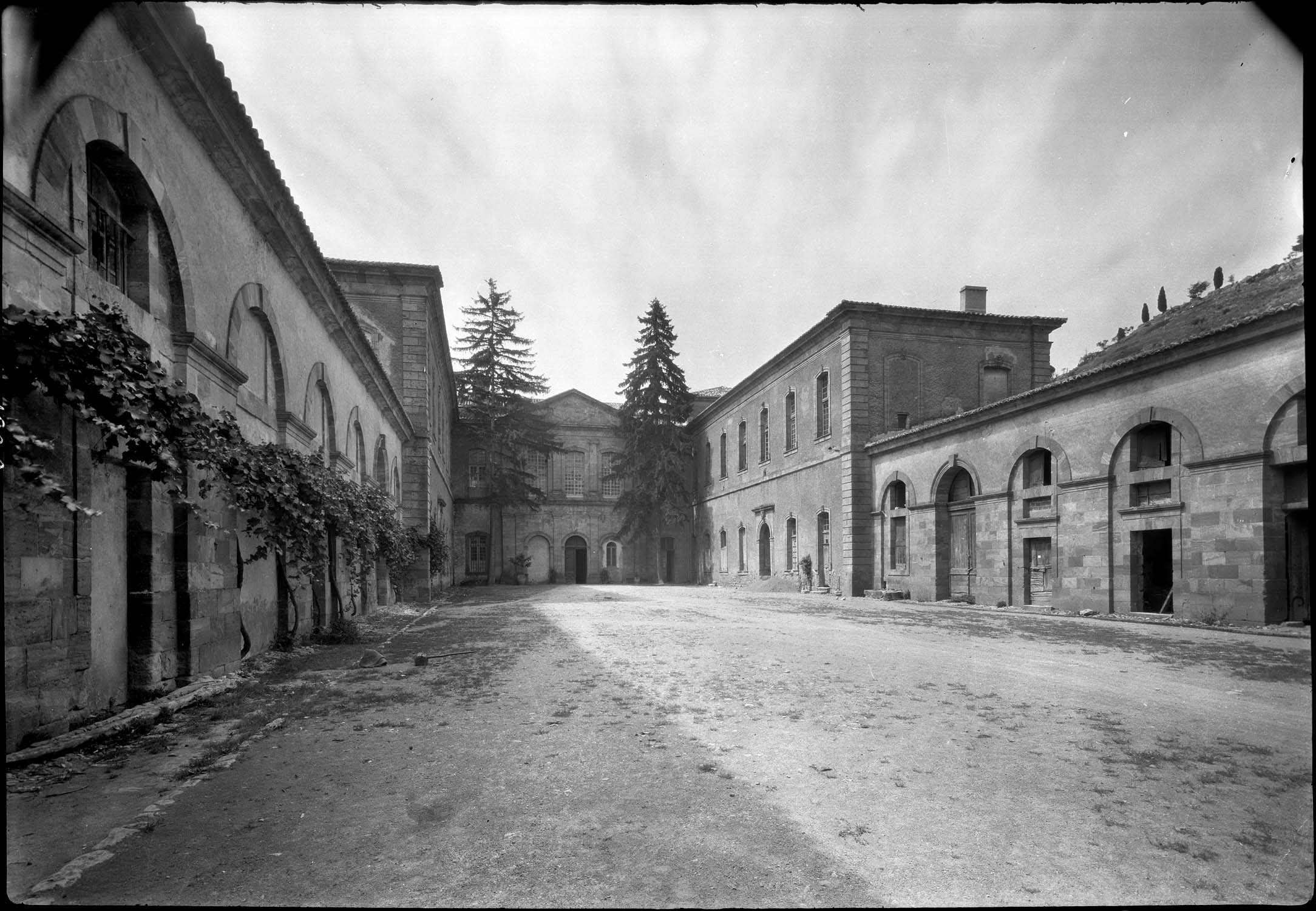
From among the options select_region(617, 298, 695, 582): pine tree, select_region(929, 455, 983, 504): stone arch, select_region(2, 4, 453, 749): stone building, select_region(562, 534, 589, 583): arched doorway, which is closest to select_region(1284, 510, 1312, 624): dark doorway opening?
select_region(929, 455, 983, 504): stone arch

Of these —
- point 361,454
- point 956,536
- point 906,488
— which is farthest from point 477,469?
point 956,536

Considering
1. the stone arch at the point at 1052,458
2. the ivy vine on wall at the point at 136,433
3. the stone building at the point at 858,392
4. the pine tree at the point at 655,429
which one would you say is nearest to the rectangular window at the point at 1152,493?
the stone arch at the point at 1052,458

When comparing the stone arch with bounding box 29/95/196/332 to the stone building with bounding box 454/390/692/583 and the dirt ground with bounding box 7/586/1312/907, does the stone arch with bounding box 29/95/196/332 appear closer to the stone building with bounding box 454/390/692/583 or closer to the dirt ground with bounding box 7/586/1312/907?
the dirt ground with bounding box 7/586/1312/907

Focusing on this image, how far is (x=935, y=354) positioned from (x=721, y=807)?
77.0 feet

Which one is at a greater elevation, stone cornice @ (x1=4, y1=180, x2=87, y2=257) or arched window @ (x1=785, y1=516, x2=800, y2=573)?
stone cornice @ (x1=4, y1=180, x2=87, y2=257)

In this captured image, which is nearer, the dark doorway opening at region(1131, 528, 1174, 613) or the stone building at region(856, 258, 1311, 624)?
the stone building at region(856, 258, 1311, 624)

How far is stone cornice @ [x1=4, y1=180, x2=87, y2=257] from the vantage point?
4.09 meters

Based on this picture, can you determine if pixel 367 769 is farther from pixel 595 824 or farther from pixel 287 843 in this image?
pixel 595 824

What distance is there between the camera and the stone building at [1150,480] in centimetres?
1149

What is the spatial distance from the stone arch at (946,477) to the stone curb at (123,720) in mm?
17334

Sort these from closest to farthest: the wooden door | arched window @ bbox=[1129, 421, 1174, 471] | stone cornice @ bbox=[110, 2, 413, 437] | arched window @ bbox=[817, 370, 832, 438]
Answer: stone cornice @ bbox=[110, 2, 413, 437] < arched window @ bbox=[1129, 421, 1174, 471] < the wooden door < arched window @ bbox=[817, 370, 832, 438]

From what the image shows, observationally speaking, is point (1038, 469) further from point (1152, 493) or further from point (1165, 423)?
point (1165, 423)

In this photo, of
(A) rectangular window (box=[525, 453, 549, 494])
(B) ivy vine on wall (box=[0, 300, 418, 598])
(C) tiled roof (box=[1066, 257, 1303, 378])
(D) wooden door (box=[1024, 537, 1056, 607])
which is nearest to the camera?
(B) ivy vine on wall (box=[0, 300, 418, 598])

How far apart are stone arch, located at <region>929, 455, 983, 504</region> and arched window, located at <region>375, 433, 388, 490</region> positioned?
49.4 ft
